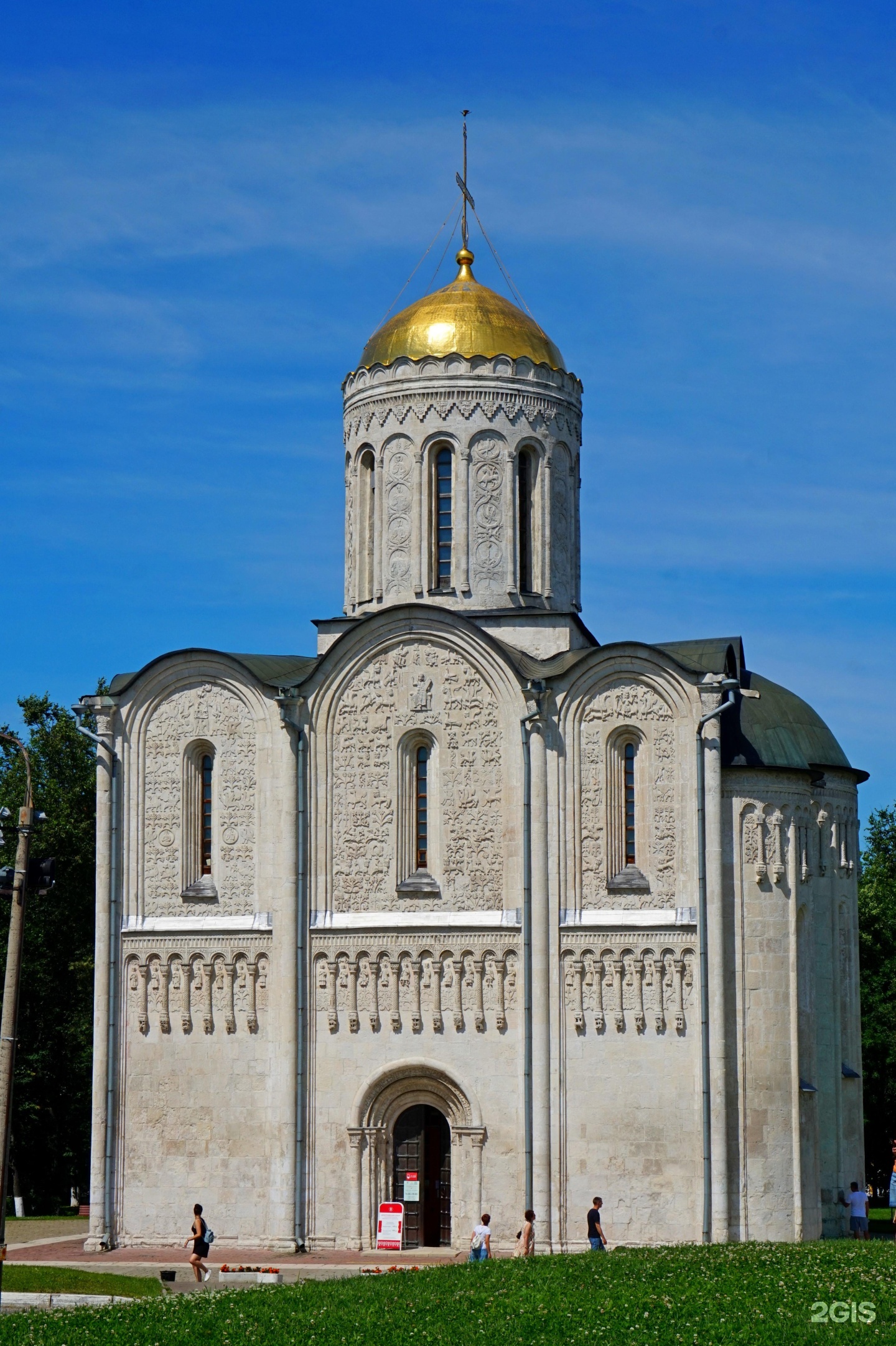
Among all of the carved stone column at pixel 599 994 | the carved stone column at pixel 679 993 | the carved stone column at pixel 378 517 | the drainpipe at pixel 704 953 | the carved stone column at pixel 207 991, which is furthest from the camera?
the carved stone column at pixel 378 517

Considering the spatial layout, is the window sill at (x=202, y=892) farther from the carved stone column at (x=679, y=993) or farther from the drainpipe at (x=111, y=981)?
the carved stone column at (x=679, y=993)

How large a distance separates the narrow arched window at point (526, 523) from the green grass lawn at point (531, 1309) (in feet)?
39.5

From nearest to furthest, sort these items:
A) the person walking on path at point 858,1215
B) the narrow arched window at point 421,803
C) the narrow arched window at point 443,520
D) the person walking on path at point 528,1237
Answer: the person walking on path at point 528,1237, the person walking on path at point 858,1215, the narrow arched window at point 421,803, the narrow arched window at point 443,520

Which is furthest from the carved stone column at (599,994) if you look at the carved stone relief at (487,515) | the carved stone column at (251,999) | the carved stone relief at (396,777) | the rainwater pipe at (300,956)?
the carved stone relief at (487,515)

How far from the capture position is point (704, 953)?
2561 cm

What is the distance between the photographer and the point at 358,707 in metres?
27.7

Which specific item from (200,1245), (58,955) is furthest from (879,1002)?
(200,1245)

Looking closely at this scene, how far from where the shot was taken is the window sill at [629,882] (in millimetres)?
26109

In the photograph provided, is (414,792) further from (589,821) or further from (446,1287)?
(446,1287)

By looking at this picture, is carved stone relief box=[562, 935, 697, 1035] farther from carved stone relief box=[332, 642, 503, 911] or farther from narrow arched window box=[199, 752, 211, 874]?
narrow arched window box=[199, 752, 211, 874]

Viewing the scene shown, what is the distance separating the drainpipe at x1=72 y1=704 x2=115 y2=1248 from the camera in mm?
27281

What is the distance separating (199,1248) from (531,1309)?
21.6 feet

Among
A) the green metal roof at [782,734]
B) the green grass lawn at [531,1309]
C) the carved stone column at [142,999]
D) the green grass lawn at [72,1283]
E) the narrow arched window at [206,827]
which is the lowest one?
the green grass lawn at [72,1283]

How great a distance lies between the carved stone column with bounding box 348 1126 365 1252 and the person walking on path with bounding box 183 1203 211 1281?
317 cm
